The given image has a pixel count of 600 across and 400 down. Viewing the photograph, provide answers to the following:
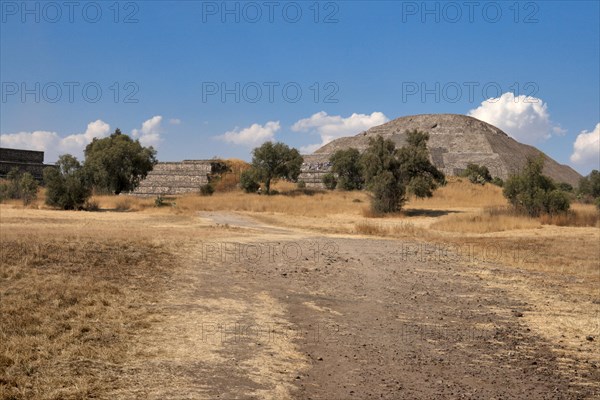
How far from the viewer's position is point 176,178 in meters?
73.1

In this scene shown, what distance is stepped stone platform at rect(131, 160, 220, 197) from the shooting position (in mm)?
69250

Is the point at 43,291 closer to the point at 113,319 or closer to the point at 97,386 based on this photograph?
the point at 113,319

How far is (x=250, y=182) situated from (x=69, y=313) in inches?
2098

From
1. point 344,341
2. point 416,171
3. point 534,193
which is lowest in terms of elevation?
point 344,341

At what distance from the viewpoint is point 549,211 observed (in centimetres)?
2894

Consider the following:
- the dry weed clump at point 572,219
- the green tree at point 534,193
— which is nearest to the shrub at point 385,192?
the green tree at point 534,193

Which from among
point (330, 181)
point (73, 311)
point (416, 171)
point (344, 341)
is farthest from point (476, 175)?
point (73, 311)

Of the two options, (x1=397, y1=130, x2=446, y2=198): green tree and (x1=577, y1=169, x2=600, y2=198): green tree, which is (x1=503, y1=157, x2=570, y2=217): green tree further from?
(x1=577, y1=169, x2=600, y2=198): green tree

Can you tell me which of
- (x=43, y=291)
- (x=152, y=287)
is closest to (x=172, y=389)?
(x=43, y=291)

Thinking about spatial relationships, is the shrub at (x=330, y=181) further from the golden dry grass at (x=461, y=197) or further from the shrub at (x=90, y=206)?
the shrub at (x=90, y=206)

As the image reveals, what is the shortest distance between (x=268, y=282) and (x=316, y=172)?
7237 cm

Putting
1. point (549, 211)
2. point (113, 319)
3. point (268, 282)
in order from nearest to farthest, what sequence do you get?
point (113, 319) < point (268, 282) < point (549, 211)

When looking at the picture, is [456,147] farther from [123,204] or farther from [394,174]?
[123,204]

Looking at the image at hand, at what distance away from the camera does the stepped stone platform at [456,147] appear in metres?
89.6
